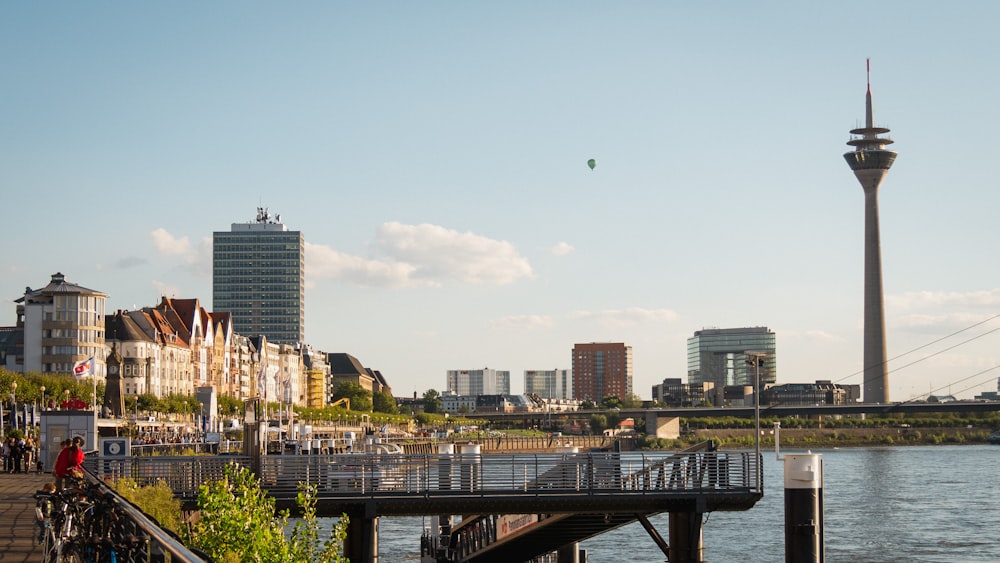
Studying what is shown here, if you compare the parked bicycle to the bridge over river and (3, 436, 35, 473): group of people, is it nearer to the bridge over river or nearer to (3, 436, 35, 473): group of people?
the bridge over river

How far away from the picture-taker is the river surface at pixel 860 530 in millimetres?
55188

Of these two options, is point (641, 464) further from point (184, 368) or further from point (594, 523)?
point (184, 368)

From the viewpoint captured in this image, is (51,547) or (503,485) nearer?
(51,547)

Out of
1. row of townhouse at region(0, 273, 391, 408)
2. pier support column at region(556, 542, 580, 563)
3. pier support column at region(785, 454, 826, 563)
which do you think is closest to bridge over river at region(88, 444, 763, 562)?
pier support column at region(785, 454, 826, 563)

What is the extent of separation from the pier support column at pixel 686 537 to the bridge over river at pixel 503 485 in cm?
3

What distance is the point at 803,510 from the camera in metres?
29.6

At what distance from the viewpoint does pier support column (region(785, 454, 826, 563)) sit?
2948cm

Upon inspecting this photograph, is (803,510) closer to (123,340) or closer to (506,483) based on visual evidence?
(506,483)

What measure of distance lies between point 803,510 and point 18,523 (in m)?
17.2

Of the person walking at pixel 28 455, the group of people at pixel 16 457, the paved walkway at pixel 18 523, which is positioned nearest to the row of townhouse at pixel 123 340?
the person walking at pixel 28 455

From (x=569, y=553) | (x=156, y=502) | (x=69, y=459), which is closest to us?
(x=69, y=459)

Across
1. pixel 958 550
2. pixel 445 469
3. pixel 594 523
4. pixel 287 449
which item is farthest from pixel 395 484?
pixel 958 550

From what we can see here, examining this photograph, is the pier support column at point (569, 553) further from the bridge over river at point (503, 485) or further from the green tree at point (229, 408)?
the green tree at point (229, 408)

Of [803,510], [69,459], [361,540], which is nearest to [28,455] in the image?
[361,540]
